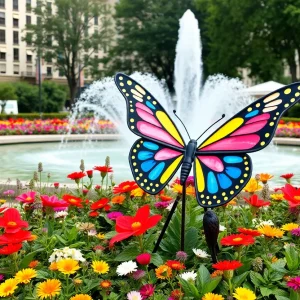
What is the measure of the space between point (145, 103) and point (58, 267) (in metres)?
1.00

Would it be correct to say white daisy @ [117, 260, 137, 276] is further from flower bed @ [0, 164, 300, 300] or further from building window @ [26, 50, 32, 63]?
building window @ [26, 50, 32, 63]

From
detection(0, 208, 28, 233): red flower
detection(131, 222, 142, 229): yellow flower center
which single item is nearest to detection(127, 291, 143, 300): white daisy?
detection(131, 222, 142, 229): yellow flower center

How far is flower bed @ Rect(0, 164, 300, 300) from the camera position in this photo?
2.05 meters

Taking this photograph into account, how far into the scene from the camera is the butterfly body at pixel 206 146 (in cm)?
230

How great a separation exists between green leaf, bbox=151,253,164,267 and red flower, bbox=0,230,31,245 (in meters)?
0.61

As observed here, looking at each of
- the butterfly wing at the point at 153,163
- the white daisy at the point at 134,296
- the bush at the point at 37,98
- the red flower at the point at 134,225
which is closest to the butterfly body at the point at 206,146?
the butterfly wing at the point at 153,163

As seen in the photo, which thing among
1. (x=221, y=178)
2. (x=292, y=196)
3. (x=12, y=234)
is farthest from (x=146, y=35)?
(x=12, y=234)

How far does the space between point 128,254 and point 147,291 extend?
42cm

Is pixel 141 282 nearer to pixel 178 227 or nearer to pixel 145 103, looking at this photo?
pixel 178 227

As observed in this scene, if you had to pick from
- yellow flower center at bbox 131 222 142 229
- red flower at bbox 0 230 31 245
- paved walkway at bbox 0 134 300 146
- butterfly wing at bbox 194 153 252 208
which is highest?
butterfly wing at bbox 194 153 252 208

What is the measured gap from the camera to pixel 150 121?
2.56 m

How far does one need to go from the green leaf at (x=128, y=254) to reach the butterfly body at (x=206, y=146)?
1.01 ft

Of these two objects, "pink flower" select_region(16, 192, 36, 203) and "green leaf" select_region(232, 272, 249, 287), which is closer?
"green leaf" select_region(232, 272, 249, 287)

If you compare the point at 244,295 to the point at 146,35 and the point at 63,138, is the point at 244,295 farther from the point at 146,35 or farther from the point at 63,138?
the point at 146,35
